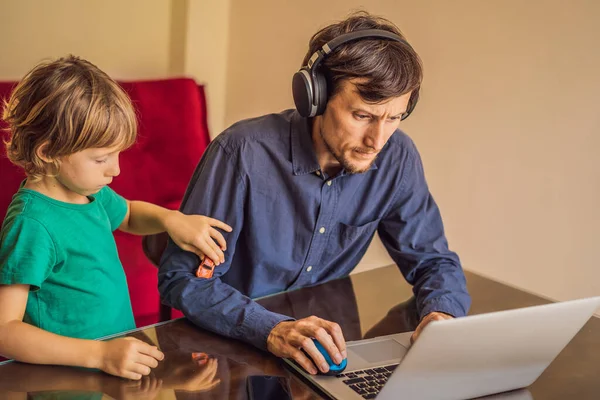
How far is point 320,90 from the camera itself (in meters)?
1.34

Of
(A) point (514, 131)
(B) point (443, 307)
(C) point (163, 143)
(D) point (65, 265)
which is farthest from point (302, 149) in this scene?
(C) point (163, 143)

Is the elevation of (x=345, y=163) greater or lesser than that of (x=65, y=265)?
greater

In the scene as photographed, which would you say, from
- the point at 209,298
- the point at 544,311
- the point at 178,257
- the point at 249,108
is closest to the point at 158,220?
the point at 178,257

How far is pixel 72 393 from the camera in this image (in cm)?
94

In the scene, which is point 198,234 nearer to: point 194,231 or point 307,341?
point 194,231

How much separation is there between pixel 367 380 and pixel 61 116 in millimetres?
629

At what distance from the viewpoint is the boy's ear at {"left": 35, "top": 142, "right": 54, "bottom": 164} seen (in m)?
1.14

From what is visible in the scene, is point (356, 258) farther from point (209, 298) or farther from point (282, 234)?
point (209, 298)

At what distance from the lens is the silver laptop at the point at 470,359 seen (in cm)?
90

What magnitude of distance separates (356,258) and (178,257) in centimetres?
47

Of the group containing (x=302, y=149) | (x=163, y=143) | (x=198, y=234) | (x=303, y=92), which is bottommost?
(x=163, y=143)

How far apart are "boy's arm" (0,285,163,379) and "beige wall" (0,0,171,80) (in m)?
1.88

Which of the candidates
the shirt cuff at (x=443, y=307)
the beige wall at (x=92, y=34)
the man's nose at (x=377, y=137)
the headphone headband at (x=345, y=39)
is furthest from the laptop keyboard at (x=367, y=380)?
the beige wall at (x=92, y=34)

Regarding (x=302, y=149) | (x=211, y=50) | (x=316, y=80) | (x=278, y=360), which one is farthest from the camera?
(x=211, y=50)
